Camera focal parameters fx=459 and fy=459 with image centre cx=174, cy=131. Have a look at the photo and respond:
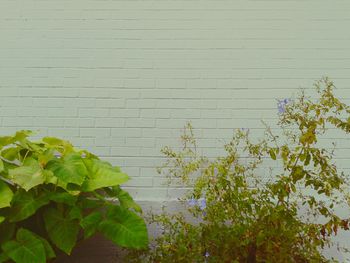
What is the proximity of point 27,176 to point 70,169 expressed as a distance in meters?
0.22

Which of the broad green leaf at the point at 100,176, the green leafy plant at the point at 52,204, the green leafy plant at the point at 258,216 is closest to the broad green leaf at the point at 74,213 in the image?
the green leafy plant at the point at 52,204

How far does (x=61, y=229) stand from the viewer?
252 cm

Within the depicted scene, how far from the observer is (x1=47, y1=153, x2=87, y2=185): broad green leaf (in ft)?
7.97

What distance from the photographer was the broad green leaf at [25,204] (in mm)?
2432

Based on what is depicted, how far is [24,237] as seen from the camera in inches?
93.8

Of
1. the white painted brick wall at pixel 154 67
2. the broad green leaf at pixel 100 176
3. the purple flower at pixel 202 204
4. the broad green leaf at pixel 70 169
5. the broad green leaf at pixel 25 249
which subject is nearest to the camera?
the broad green leaf at pixel 25 249

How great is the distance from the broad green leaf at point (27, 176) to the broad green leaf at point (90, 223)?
32 centimetres

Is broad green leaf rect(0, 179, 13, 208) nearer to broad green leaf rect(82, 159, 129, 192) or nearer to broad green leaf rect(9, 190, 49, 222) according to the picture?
broad green leaf rect(9, 190, 49, 222)

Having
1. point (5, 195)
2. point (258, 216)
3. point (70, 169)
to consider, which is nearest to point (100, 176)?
point (70, 169)

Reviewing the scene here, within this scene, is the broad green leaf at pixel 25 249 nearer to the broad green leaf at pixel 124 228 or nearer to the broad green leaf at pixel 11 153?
the broad green leaf at pixel 124 228

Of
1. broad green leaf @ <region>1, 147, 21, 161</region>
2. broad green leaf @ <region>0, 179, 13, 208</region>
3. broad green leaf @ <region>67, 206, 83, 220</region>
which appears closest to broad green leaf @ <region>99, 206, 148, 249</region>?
broad green leaf @ <region>67, 206, 83, 220</region>

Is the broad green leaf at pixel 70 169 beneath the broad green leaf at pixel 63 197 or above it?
above

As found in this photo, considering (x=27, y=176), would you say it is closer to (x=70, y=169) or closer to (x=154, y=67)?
(x=70, y=169)

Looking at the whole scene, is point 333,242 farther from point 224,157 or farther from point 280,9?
point 280,9
